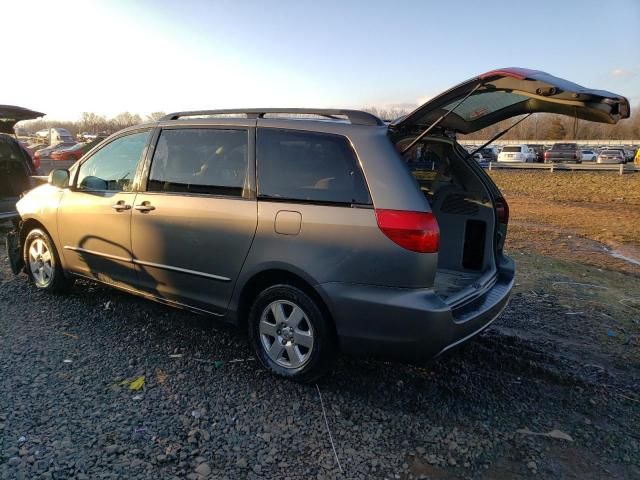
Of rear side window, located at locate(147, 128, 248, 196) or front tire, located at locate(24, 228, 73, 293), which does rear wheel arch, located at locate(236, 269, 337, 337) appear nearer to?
rear side window, located at locate(147, 128, 248, 196)

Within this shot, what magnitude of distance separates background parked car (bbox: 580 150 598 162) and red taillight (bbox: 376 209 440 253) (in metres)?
47.7

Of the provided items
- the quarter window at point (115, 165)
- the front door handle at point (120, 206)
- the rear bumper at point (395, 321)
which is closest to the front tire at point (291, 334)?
the rear bumper at point (395, 321)

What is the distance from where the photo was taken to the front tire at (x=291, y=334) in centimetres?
326

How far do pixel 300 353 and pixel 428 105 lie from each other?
1.85 metres

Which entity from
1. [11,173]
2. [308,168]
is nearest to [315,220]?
[308,168]

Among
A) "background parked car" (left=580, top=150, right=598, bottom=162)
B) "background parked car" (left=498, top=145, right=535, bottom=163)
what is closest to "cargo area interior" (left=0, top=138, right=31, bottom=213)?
"background parked car" (left=498, top=145, right=535, bottom=163)

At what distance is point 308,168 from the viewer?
3.39 meters

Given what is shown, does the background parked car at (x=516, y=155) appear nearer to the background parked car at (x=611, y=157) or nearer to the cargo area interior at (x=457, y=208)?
the background parked car at (x=611, y=157)

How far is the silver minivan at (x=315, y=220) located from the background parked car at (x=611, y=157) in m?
42.9

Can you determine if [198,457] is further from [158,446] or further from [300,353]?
[300,353]

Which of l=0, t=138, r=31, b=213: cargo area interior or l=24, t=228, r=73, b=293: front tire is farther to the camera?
l=0, t=138, r=31, b=213: cargo area interior

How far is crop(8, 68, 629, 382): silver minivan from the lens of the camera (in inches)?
118

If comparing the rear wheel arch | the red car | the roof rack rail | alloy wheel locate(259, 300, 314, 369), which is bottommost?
alloy wheel locate(259, 300, 314, 369)

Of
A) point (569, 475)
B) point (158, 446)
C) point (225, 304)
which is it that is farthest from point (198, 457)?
point (569, 475)
